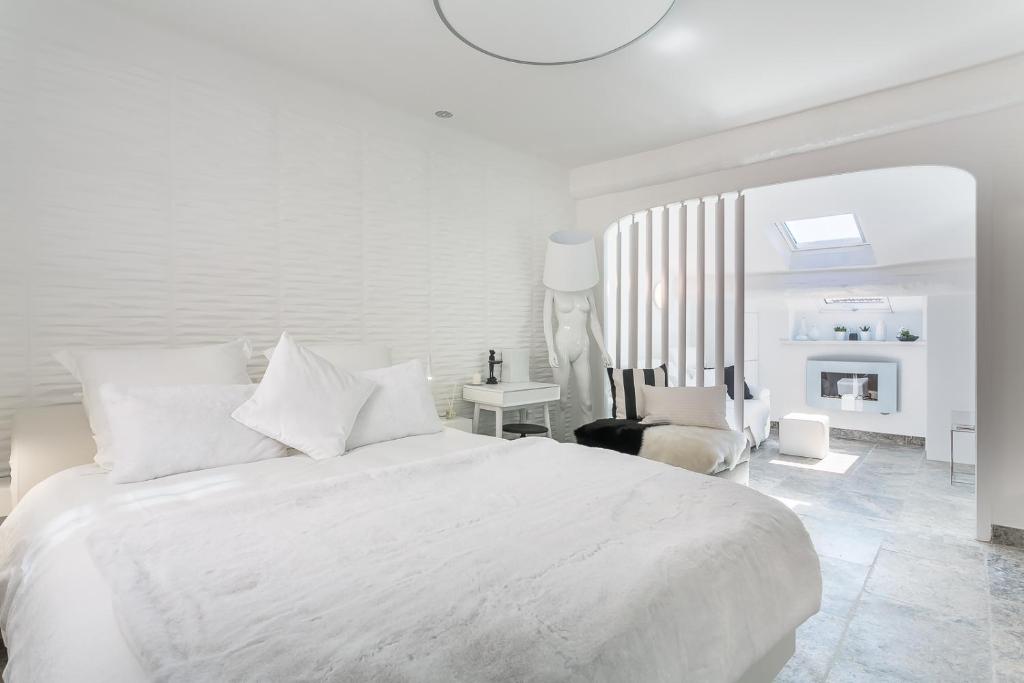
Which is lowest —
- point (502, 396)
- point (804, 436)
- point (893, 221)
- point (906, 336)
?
point (804, 436)

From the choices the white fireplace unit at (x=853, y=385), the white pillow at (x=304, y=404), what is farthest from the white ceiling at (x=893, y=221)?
the white pillow at (x=304, y=404)

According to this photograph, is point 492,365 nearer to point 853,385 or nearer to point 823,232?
point 823,232

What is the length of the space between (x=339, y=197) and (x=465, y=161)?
3.60 feet

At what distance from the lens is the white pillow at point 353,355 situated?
283 centimetres

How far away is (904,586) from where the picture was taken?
97.7 inches

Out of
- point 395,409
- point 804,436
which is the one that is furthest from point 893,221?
point 395,409

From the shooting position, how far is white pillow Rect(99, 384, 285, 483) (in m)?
1.90

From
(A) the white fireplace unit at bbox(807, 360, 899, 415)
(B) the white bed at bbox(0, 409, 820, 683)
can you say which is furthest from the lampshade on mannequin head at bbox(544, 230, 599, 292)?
(A) the white fireplace unit at bbox(807, 360, 899, 415)

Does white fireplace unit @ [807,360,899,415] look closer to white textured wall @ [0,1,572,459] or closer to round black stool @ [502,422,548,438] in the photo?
round black stool @ [502,422,548,438]

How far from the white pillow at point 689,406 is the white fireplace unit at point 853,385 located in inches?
117

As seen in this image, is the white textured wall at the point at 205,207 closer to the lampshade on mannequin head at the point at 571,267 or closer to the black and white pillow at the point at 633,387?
the lampshade on mannequin head at the point at 571,267

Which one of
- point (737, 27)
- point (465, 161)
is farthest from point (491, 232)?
point (737, 27)

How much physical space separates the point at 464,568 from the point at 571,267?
3.28 metres

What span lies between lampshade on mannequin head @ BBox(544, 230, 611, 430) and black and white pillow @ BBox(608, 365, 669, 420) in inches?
13.7
